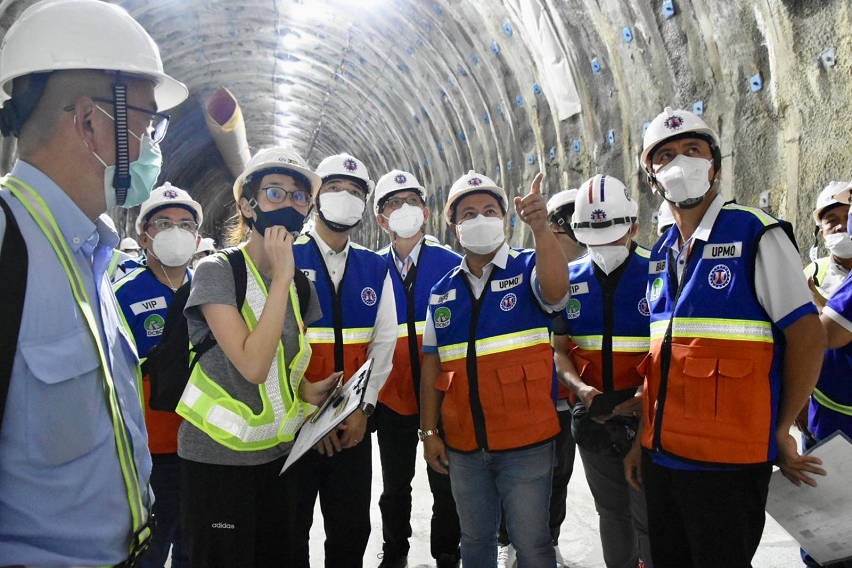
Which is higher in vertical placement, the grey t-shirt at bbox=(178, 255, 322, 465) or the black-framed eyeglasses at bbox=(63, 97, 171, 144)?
the black-framed eyeglasses at bbox=(63, 97, 171, 144)

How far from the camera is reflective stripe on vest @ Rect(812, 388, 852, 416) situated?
9.39 feet

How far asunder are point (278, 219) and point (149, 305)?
55.4 inches

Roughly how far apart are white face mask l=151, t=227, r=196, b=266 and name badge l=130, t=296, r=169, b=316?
38cm

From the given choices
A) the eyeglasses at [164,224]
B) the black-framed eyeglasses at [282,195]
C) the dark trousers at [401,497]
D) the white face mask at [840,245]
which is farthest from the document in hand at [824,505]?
the eyeglasses at [164,224]

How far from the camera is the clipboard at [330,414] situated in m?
2.11

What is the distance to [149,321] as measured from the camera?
3.29 metres

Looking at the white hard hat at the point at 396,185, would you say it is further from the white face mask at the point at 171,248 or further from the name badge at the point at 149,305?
the name badge at the point at 149,305

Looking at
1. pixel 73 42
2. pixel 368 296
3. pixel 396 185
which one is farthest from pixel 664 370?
pixel 396 185

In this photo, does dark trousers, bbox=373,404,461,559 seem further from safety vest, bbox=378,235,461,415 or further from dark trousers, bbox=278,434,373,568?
dark trousers, bbox=278,434,373,568

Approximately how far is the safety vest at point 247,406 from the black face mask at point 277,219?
0.17 m

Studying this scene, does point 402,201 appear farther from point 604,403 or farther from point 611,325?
point 604,403

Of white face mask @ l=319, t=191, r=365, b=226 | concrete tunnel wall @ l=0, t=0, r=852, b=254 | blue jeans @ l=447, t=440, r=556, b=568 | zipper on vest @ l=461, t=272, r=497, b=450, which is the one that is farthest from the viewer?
concrete tunnel wall @ l=0, t=0, r=852, b=254

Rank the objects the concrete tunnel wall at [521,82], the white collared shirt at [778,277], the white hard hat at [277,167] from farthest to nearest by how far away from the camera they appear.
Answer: the concrete tunnel wall at [521,82] < the white hard hat at [277,167] < the white collared shirt at [778,277]

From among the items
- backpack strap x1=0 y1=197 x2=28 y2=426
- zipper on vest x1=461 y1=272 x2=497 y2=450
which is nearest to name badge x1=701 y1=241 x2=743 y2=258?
zipper on vest x1=461 y1=272 x2=497 y2=450
